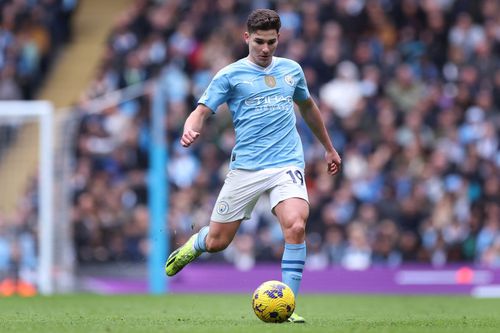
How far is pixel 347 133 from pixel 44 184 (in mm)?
5323

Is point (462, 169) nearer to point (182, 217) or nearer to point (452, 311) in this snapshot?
point (182, 217)

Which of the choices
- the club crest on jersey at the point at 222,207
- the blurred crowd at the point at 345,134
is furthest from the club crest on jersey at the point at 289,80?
Answer: the blurred crowd at the point at 345,134

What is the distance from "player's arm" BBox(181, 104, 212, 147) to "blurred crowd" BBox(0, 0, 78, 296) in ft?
30.0

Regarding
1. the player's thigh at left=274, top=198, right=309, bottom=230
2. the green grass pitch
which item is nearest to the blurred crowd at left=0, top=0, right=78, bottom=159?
the green grass pitch

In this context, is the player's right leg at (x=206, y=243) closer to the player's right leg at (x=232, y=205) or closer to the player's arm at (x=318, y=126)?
the player's right leg at (x=232, y=205)

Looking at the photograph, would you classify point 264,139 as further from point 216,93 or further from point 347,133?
point 347,133

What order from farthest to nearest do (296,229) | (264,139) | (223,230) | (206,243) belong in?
(206,243) → (223,230) → (264,139) → (296,229)

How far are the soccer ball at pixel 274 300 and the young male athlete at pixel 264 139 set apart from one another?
0.31 m

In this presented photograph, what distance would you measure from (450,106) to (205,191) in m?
4.57

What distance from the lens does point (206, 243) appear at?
10.5m

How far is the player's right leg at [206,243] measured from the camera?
10312mm

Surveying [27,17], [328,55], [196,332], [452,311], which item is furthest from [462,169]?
[196,332]

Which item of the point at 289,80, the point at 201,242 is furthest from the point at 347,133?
the point at 289,80

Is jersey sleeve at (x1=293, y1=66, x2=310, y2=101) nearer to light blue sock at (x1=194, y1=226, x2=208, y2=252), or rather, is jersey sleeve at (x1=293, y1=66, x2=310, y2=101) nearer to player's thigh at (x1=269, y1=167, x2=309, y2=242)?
player's thigh at (x1=269, y1=167, x2=309, y2=242)
